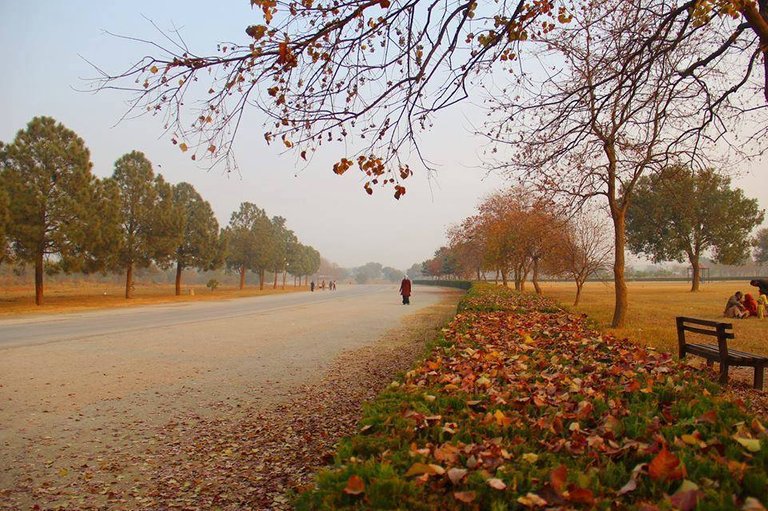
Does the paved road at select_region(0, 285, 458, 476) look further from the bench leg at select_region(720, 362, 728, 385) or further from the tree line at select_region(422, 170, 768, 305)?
the tree line at select_region(422, 170, 768, 305)

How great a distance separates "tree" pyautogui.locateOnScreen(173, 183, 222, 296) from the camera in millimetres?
48312

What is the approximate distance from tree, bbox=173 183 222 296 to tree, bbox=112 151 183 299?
4.87m

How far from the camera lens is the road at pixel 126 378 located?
16.0 ft

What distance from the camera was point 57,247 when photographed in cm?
3058

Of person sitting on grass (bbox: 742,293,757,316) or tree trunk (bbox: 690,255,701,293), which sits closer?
person sitting on grass (bbox: 742,293,757,316)

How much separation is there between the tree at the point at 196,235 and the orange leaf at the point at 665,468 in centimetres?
4893

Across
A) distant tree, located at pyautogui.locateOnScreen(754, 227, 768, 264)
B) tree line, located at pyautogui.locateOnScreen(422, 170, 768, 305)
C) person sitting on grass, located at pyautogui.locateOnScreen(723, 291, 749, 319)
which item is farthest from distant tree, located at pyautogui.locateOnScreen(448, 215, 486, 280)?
distant tree, located at pyautogui.locateOnScreen(754, 227, 768, 264)

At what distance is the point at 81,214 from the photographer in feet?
102

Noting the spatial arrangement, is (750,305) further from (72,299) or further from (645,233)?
(72,299)

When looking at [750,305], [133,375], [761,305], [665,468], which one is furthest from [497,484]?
[750,305]

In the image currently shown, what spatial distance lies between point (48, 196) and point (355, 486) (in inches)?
1385

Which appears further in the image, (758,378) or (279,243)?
(279,243)

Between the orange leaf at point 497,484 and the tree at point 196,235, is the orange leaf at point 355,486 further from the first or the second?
the tree at point 196,235

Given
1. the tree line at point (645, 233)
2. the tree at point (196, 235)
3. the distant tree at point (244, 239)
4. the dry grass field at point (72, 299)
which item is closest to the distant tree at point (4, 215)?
the dry grass field at point (72, 299)
